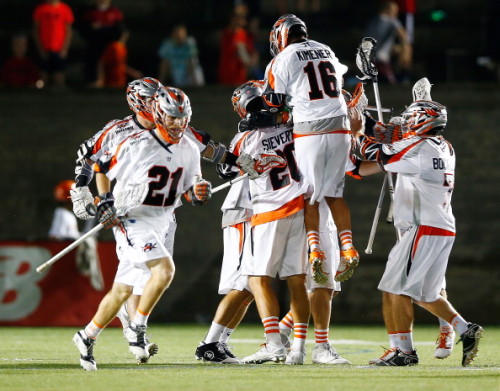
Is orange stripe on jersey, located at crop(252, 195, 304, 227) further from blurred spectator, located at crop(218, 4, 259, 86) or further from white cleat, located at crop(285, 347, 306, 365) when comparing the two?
blurred spectator, located at crop(218, 4, 259, 86)

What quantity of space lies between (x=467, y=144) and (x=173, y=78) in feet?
14.3

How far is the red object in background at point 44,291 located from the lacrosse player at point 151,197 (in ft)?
19.2

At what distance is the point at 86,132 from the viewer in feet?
53.8

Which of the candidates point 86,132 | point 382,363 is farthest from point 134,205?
point 86,132

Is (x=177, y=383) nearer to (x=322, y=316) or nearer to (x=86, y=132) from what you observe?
(x=322, y=316)

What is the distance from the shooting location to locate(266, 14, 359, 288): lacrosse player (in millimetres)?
9352

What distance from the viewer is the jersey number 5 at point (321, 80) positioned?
9461 mm

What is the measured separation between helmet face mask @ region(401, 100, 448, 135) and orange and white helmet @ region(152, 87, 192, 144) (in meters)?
1.89

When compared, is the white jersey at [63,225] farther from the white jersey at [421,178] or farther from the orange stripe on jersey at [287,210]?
the white jersey at [421,178]

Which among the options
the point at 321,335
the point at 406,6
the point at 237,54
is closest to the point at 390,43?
the point at 406,6

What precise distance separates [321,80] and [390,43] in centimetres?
758

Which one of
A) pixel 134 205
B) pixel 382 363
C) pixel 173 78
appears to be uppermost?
pixel 173 78

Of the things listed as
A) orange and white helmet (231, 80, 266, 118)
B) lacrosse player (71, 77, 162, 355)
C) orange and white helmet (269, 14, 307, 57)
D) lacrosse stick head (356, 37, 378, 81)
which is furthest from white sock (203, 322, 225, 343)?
lacrosse stick head (356, 37, 378, 81)

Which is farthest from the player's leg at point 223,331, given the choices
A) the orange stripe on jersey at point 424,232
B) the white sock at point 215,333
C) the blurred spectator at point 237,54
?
the blurred spectator at point 237,54
